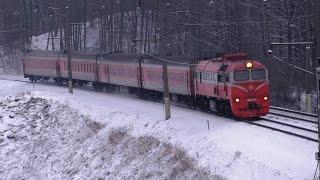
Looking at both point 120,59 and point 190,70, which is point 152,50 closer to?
point 120,59

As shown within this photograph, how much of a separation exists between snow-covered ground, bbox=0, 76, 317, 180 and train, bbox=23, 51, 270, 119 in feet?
3.82

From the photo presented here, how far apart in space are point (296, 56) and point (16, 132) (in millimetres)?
20549

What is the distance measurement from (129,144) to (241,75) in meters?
6.27

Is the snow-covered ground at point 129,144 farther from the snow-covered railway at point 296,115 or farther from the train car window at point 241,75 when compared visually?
the snow-covered railway at point 296,115

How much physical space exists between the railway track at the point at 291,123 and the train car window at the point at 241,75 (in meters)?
2.03

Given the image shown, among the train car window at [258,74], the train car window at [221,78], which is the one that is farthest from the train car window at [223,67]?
the train car window at [258,74]

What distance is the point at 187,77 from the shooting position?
3547 cm

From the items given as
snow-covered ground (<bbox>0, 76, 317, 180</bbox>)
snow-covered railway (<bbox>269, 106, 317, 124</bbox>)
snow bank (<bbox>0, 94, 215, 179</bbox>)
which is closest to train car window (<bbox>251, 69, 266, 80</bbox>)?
snow-covered railway (<bbox>269, 106, 317, 124</bbox>)

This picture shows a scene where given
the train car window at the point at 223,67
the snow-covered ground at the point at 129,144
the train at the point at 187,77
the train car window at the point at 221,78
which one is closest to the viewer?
the snow-covered ground at the point at 129,144

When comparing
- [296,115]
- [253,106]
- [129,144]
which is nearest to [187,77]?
[253,106]

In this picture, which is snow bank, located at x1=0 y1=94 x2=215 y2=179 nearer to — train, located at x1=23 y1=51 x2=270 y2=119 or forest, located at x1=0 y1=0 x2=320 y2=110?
train, located at x1=23 y1=51 x2=270 y2=119

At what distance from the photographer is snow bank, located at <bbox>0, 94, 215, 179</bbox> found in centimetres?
2459

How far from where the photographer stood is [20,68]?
8794cm

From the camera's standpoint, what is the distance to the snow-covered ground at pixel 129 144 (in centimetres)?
2062
